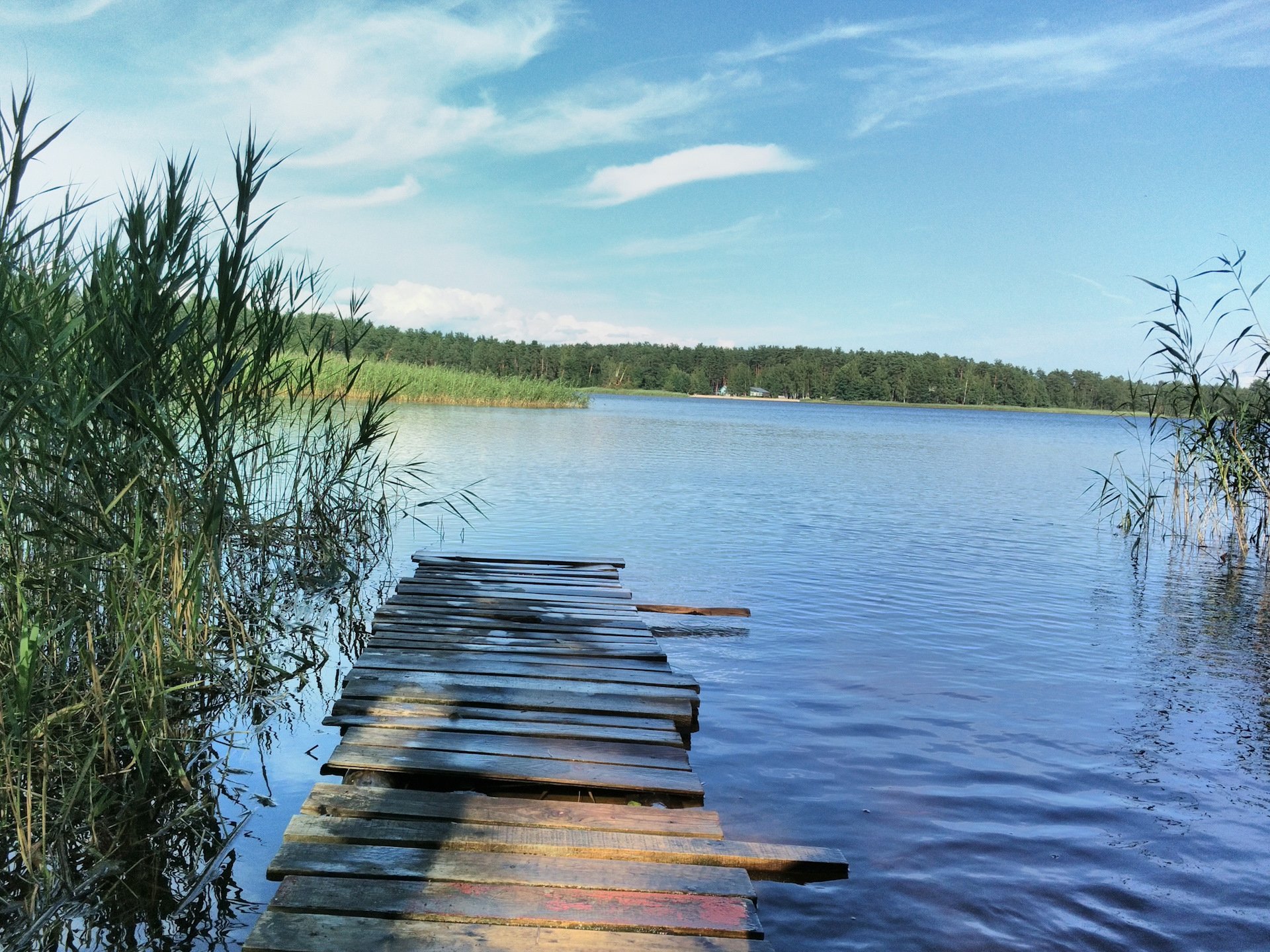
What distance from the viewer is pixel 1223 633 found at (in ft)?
21.8

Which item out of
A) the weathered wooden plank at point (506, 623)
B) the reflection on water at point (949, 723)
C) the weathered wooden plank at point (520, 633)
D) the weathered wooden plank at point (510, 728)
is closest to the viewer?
the reflection on water at point (949, 723)

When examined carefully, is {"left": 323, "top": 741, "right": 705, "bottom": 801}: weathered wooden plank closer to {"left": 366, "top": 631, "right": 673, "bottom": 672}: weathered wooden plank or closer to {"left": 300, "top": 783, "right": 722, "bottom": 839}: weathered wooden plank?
{"left": 300, "top": 783, "right": 722, "bottom": 839}: weathered wooden plank

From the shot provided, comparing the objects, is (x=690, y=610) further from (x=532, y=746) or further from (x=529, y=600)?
(x=532, y=746)

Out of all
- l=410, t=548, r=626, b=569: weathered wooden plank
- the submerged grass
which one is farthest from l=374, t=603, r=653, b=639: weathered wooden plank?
the submerged grass

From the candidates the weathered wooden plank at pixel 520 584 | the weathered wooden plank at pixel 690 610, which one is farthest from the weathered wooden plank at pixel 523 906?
the weathered wooden plank at pixel 690 610

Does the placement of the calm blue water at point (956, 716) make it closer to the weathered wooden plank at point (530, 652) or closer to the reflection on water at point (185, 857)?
the reflection on water at point (185, 857)

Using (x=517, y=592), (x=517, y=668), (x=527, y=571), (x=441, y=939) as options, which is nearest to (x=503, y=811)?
(x=441, y=939)

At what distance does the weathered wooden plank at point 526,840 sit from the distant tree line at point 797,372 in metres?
54.4

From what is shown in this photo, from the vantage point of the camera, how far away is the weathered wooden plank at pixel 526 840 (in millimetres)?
2441

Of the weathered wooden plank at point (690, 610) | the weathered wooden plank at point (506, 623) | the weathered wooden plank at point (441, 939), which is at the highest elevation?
the weathered wooden plank at point (506, 623)

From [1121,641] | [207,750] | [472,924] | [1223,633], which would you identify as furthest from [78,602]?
[1223,633]

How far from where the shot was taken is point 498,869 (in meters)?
2.32

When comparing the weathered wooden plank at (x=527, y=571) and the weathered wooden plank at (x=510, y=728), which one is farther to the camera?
the weathered wooden plank at (x=527, y=571)

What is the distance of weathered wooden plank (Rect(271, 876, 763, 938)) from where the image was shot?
2.10 metres
